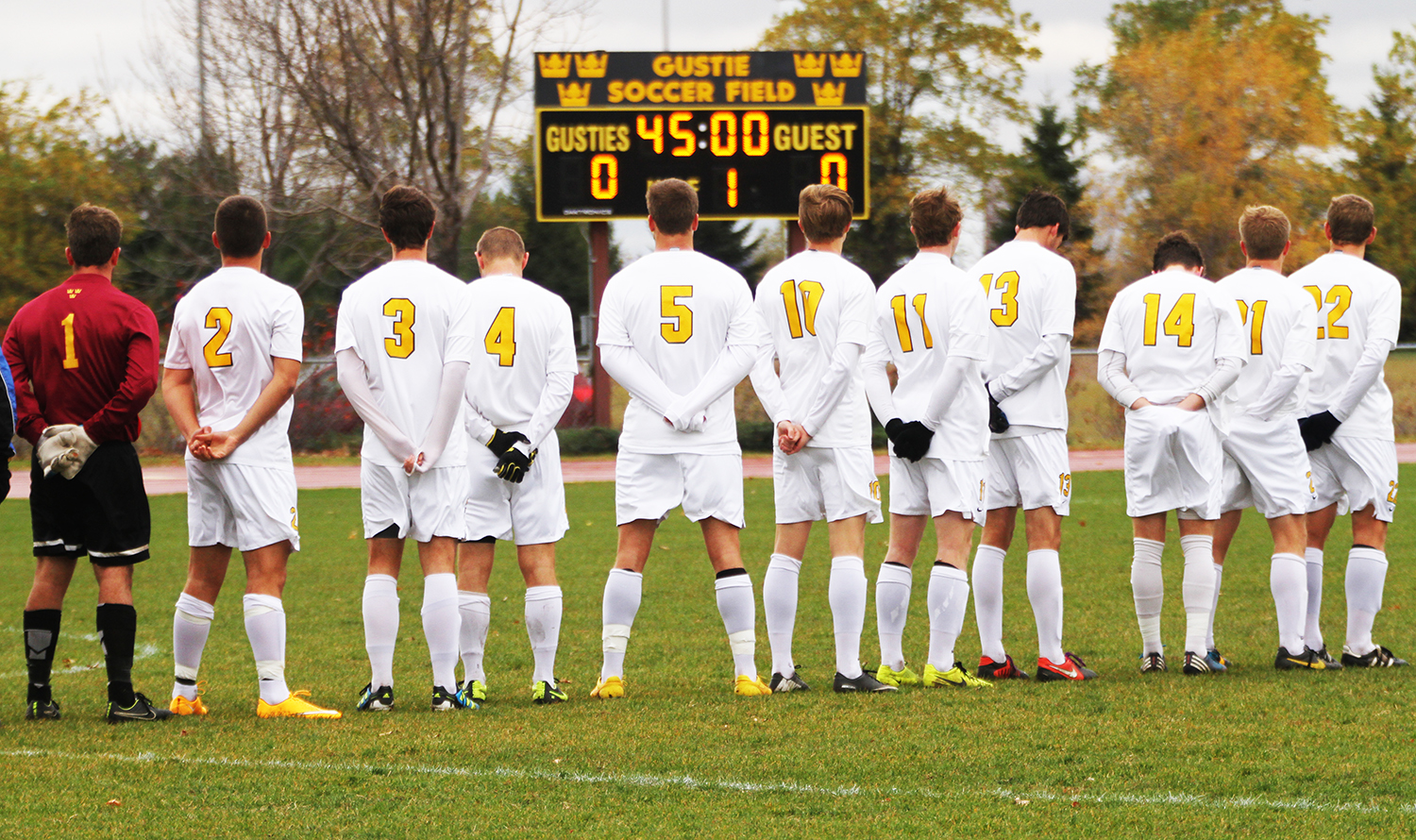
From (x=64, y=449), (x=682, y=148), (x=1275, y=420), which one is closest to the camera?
(x=64, y=449)

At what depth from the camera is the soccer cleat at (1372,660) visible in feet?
23.4

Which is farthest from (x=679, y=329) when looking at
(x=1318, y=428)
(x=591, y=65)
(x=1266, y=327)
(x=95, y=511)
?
(x=591, y=65)

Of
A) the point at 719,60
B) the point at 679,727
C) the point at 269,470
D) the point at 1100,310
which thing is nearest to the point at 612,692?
the point at 679,727

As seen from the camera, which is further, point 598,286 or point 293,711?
point 598,286

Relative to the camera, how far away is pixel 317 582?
11.1 meters

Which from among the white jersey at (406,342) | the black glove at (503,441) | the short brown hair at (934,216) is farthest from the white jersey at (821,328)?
the white jersey at (406,342)

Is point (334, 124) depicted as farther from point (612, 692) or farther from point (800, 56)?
point (612, 692)

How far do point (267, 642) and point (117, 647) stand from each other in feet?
1.94

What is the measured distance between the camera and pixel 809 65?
2327cm

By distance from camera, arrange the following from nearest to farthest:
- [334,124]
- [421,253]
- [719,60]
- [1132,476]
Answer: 1. [421,253]
2. [1132,476]
3. [719,60]
4. [334,124]

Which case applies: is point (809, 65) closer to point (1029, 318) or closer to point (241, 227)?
point (1029, 318)

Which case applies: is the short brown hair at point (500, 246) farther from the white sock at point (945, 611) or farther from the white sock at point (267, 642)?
the white sock at point (945, 611)

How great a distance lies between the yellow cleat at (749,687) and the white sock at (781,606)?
176 millimetres

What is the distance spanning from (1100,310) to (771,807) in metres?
43.1
